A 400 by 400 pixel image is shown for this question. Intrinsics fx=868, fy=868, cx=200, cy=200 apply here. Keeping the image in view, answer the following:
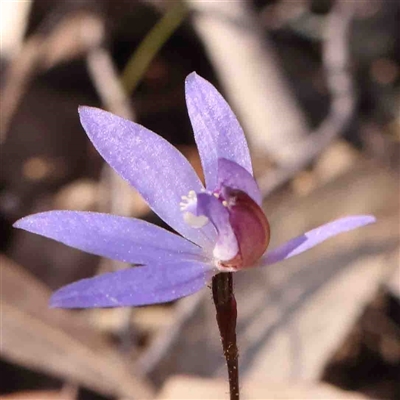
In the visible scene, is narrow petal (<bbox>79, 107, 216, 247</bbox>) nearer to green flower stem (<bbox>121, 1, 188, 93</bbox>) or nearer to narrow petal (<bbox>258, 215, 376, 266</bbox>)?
narrow petal (<bbox>258, 215, 376, 266</bbox>)

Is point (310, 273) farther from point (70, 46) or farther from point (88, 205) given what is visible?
point (70, 46)

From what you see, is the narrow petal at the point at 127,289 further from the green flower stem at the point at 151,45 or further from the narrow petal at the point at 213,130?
the green flower stem at the point at 151,45

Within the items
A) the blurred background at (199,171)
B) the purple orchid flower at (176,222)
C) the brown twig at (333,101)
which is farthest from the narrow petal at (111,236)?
the brown twig at (333,101)

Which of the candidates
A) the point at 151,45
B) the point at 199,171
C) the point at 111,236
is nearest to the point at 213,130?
the point at 111,236

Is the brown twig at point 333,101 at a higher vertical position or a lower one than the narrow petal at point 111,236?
higher

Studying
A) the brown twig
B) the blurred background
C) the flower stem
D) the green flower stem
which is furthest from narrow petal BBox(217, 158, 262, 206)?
the green flower stem

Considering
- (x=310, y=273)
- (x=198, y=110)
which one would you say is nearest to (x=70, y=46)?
(x=310, y=273)
